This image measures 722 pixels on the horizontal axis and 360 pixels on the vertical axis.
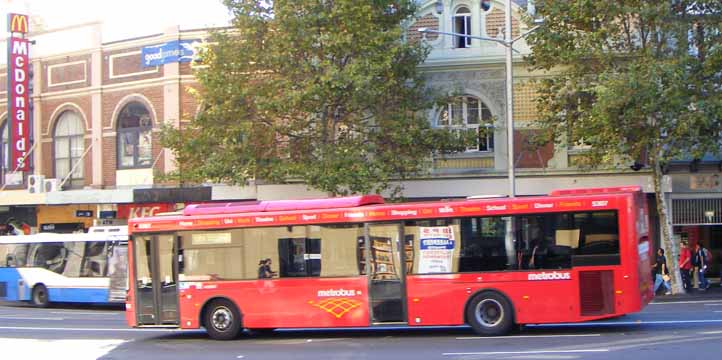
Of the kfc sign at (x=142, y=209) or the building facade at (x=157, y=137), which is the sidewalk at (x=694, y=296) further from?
the kfc sign at (x=142, y=209)

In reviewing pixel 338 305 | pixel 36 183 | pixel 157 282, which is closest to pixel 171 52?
pixel 36 183

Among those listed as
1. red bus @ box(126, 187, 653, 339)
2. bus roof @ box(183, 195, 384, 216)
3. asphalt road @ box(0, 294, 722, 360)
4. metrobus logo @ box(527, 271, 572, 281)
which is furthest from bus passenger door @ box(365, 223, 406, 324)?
metrobus logo @ box(527, 271, 572, 281)

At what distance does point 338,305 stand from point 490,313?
9.30 ft

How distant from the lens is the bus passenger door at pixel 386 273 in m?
15.8

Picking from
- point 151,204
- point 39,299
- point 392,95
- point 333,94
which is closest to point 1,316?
point 39,299

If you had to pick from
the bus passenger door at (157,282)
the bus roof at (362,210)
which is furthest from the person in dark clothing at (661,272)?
the bus passenger door at (157,282)

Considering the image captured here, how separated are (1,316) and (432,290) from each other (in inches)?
577

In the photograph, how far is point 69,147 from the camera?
117ft

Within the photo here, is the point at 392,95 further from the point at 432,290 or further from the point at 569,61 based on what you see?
the point at 432,290

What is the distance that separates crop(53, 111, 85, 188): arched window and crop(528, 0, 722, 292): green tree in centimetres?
1943

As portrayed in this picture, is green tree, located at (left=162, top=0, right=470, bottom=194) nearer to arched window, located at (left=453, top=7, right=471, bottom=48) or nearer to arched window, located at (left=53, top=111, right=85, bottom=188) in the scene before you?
arched window, located at (left=453, top=7, right=471, bottom=48)

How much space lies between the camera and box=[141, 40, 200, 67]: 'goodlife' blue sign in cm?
3238

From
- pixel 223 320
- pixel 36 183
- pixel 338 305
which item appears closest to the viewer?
pixel 338 305

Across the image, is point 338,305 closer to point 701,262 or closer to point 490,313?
point 490,313
